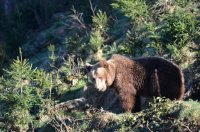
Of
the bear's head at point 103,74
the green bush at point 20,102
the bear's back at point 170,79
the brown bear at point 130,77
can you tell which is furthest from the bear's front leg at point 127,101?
the green bush at point 20,102

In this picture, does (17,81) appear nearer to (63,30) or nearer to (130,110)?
(130,110)

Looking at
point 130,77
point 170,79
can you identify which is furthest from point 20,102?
point 170,79

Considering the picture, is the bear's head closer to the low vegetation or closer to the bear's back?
the low vegetation

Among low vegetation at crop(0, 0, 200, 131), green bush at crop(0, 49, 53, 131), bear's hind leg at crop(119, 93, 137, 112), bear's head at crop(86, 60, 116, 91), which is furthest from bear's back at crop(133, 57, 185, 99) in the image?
green bush at crop(0, 49, 53, 131)

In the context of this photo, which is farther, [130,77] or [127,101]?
[130,77]

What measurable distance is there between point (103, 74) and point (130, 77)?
65 centimetres

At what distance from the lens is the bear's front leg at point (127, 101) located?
12984 millimetres

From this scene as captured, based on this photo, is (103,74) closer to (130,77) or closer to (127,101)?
(130,77)

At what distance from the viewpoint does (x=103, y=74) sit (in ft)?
42.8

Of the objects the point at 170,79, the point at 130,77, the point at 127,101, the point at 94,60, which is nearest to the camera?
the point at 170,79

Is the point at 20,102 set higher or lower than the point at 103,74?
lower

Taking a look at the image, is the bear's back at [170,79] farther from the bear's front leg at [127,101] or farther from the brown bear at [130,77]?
the bear's front leg at [127,101]

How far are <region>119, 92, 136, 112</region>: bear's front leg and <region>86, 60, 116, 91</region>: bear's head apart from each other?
436 millimetres

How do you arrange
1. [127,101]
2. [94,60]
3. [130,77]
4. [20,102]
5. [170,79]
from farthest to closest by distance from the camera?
[94,60] < [20,102] < [130,77] < [127,101] < [170,79]
